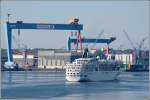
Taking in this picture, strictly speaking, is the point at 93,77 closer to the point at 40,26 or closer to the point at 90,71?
the point at 90,71

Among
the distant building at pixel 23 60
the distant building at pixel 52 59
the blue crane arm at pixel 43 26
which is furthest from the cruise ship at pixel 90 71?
the distant building at pixel 23 60

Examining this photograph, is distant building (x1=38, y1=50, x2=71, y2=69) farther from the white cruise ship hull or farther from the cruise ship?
the white cruise ship hull

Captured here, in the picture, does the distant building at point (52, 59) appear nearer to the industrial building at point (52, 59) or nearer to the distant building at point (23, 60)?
the industrial building at point (52, 59)

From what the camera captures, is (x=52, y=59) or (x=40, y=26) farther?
(x=52, y=59)

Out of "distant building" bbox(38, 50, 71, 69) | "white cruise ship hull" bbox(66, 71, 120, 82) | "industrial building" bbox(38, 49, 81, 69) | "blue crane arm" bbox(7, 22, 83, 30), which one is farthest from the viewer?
"distant building" bbox(38, 50, 71, 69)

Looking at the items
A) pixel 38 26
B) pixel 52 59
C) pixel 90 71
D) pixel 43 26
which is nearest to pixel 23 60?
pixel 52 59

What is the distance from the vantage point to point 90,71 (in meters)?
31.0

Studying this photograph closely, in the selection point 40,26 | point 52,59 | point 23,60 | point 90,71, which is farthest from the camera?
point 23,60

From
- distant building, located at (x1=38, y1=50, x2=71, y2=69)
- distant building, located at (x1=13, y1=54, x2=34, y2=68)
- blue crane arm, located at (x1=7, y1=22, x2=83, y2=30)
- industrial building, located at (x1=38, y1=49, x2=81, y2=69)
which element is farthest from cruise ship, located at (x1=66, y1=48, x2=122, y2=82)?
distant building, located at (x1=13, y1=54, x2=34, y2=68)

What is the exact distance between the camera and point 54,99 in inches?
701

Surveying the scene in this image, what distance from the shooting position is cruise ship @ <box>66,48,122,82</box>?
3023cm

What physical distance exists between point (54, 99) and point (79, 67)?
1301 centimetres

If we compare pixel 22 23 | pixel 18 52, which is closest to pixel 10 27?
pixel 22 23

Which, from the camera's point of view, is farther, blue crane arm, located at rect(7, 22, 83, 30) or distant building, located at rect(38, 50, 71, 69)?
distant building, located at rect(38, 50, 71, 69)
